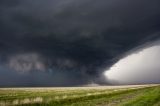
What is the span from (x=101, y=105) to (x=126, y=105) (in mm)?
4847

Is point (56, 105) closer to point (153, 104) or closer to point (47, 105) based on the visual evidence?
point (47, 105)

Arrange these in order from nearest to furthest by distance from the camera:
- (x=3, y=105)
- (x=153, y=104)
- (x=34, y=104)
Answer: (x=153, y=104) → (x=3, y=105) → (x=34, y=104)

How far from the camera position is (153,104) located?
3103cm

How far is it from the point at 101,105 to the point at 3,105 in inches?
556

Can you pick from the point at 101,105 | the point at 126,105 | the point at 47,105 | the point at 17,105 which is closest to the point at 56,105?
the point at 47,105

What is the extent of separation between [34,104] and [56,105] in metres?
3.58

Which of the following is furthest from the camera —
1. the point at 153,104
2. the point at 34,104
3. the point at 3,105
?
the point at 34,104

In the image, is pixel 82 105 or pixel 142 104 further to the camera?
pixel 82 105

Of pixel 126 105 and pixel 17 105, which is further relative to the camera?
pixel 17 105

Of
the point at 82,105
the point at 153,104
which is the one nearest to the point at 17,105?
the point at 82,105

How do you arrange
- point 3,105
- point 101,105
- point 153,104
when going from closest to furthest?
point 153,104, point 101,105, point 3,105

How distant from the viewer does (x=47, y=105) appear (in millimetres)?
42938

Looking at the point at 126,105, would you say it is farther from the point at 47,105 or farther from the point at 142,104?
the point at 47,105

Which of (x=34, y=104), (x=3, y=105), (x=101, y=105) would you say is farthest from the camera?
(x=34, y=104)
